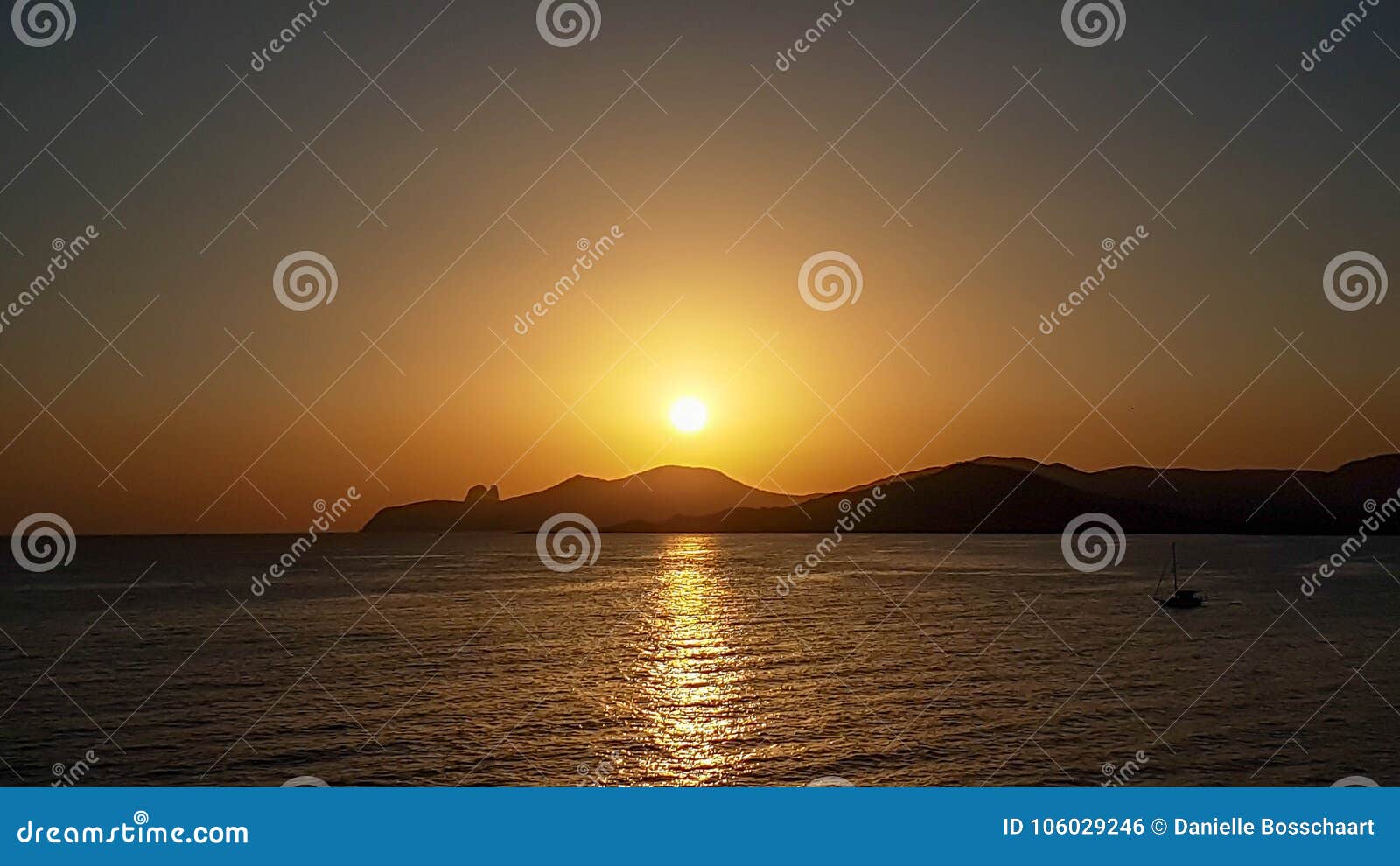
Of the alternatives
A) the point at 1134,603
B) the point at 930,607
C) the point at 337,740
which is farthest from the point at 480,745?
the point at 1134,603

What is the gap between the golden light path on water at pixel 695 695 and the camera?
32.2m

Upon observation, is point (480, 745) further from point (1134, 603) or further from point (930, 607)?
point (1134, 603)

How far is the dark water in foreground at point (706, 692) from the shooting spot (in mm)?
31500

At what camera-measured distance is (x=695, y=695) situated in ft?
148

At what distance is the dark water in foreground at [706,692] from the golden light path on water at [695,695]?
0.22m

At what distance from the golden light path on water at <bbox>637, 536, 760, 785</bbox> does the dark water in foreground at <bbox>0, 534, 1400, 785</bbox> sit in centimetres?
22

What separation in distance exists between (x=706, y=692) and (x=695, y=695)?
3.09ft

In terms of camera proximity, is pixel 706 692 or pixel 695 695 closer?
pixel 695 695

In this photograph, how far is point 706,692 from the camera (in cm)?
4594

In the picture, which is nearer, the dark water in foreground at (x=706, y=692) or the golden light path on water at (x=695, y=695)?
the dark water in foreground at (x=706, y=692)

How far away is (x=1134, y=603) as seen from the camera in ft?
313

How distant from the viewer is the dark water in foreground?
31.5 m

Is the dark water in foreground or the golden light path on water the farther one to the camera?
the golden light path on water

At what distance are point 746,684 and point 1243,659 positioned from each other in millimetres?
29920
